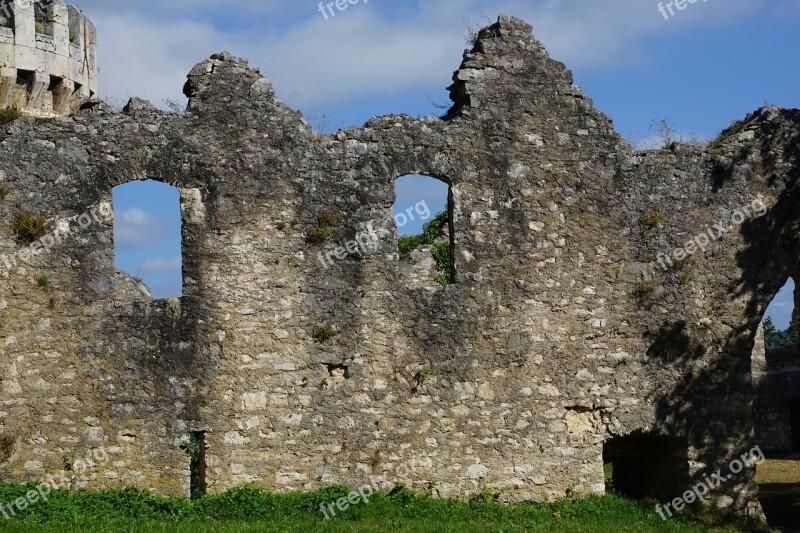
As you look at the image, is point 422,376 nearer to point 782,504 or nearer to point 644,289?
point 644,289

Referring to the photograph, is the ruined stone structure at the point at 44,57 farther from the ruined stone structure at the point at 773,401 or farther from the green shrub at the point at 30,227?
the ruined stone structure at the point at 773,401

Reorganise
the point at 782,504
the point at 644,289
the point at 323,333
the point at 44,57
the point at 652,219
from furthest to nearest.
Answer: the point at 782,504 → the point at 44,57 → the point at 652,219 → the point at 644,289 → the point at 323,333

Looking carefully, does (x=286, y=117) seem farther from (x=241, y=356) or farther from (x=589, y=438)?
(x=589, y=438)

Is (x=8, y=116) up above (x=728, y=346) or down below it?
above

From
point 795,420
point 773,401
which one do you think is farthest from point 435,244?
point 795,420

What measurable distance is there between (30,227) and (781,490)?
15.7 metres

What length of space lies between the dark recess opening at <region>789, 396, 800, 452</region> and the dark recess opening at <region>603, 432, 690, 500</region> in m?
17.7

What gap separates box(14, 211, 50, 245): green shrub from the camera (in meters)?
14.3

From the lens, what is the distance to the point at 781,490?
21891 mm

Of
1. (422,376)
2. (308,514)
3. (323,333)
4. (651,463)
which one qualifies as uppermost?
(323,333)

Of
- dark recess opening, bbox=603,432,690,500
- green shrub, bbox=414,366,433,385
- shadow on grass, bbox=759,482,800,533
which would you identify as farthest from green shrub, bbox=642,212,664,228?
shadow on grass, bbox=759,482,800,533

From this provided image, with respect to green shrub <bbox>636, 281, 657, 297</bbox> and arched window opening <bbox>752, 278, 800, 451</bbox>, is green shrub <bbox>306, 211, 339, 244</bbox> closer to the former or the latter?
green shrub <bbox>636, 281, 657, 297</bbox>

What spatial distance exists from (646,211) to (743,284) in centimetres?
194

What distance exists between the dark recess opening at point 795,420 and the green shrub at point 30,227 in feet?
85.9
